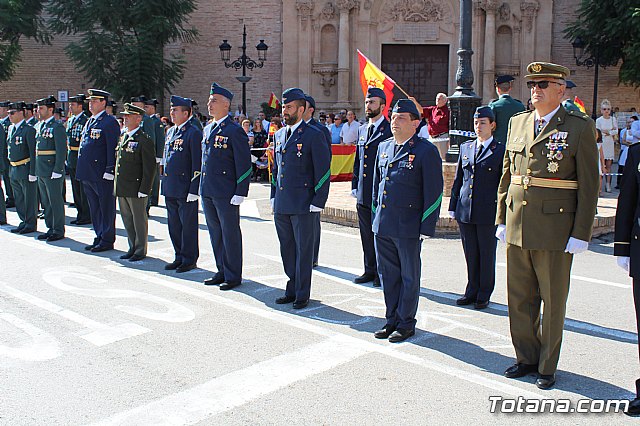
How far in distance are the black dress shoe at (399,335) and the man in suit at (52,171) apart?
6.58m

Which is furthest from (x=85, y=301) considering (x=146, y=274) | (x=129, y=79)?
(x=129, y=79)

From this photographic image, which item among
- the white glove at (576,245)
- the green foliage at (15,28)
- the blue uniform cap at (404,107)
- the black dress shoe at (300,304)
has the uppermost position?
the green foliage at (15,28)

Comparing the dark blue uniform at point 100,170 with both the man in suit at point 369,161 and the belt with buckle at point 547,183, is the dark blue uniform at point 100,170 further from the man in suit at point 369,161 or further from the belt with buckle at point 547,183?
the belt with buckle at point 547,183

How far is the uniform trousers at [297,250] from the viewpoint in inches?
271

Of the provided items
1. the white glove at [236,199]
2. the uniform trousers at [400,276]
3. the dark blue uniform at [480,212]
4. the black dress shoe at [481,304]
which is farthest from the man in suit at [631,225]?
the white glove at [236,199]

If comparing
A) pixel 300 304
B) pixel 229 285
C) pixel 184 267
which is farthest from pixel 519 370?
pixel 184 267

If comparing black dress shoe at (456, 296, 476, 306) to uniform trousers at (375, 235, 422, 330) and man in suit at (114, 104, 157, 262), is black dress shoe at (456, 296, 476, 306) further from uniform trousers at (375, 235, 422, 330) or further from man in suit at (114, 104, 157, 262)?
man in suit at (114, 104, 157, 262)

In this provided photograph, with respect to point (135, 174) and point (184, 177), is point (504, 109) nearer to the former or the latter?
point (184, 177)

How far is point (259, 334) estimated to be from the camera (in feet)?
19.7

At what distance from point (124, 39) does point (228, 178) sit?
2084 centimetres

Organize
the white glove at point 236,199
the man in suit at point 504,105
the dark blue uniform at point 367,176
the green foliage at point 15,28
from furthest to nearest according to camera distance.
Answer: the green foliage at point 15,28 → the man in suit at point 504,105 → the dark blue uniform at point 367,176 → the white glove at point 236,199

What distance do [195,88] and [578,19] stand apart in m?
15.1

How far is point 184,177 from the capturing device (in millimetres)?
8289

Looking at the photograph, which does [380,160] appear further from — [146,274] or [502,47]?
[502,47]
